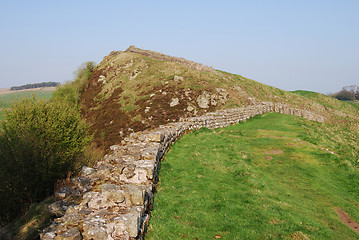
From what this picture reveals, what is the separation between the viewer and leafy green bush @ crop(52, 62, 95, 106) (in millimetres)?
55188

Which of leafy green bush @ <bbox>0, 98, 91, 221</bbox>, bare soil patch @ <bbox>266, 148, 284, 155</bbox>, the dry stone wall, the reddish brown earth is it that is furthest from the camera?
the reddish brown earth

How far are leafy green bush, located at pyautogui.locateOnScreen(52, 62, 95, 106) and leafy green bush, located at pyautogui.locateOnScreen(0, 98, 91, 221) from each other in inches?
1492

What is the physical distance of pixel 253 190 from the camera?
10.8 meters

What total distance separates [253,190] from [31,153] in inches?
516

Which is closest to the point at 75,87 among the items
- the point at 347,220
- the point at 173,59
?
the point at 173,59

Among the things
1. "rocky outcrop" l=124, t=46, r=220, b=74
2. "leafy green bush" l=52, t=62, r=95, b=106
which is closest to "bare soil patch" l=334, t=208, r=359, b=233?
"rocky outcrop" l=124, t=46, r=220, b=74

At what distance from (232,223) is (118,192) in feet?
13.0

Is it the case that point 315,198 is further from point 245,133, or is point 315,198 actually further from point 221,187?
point 245,133

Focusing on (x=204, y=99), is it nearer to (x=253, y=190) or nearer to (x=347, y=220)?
(x=253, y=190)

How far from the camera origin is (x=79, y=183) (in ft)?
26.8

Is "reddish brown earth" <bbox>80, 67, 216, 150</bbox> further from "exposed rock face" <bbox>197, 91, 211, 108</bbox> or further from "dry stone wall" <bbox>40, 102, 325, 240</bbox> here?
"dry stone wall" <bbox>40, 102, 325, 240</bbox>

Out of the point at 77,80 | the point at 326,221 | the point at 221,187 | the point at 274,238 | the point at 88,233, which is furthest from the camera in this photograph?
the point at 77,80

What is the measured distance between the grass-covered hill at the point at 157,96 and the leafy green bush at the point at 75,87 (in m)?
1.72

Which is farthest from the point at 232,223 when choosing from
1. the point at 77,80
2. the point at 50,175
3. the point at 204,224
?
the point at 77,80
